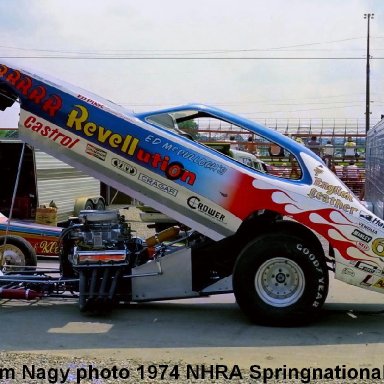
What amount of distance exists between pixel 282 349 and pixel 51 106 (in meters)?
3.44

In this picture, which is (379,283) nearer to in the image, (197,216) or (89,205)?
(197,216)

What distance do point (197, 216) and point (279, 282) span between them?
107cm

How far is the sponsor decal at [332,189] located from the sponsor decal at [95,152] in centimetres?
221

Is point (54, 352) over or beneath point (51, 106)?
beneath

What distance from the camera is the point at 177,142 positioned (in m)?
6.45

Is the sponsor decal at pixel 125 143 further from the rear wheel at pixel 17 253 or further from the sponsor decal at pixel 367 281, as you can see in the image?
the rear wheel at pixel 17 253

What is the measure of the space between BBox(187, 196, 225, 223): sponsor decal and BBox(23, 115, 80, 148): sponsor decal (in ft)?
4.52

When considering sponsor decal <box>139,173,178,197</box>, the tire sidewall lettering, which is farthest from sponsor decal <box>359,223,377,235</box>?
sponsor decal <box>139,173,178,197</box>

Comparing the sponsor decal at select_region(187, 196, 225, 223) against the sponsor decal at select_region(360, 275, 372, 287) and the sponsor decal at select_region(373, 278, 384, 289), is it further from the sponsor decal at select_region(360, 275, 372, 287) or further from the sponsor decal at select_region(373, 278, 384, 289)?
the sponsor decal at select_region(373, 278, 384, 289)

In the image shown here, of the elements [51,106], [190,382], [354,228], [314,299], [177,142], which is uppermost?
[51,106]

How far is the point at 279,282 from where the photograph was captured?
20.7ft

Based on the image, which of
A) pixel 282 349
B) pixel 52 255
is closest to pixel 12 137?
pixel 52 255

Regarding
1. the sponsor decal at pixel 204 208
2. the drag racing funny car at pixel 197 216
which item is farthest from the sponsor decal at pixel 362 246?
the sponsor decal at pixel 204 208

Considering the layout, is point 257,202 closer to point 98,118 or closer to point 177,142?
point 177,142
